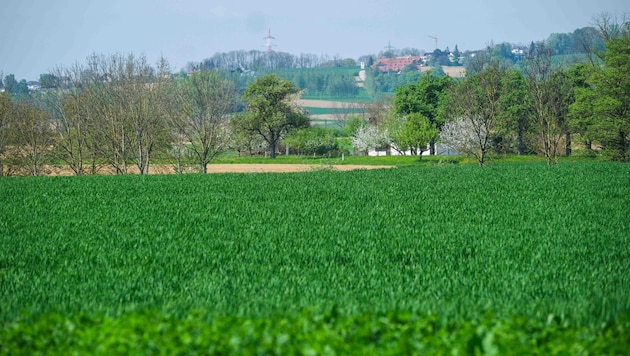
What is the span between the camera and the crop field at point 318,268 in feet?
24.2

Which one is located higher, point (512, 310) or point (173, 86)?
point (173, 86)

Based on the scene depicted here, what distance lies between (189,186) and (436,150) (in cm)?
7532

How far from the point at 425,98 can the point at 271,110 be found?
22.6 meters

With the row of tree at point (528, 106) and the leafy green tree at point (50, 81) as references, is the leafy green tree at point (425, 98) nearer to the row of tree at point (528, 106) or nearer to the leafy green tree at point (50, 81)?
the row of tree at point (528, 106)

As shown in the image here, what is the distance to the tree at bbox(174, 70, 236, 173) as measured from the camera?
2504 inches

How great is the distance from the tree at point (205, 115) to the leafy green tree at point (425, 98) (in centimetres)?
3804

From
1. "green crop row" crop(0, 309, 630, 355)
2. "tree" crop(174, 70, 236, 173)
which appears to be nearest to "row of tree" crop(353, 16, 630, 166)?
"tree" crop(174, 70, 236, 173)

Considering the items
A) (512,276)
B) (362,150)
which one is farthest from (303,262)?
(362,150)

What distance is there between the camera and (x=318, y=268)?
14.0m

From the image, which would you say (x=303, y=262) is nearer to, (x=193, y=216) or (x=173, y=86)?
(x=193, y=216)

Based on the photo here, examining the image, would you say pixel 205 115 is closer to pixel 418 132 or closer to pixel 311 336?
pixel 418 132

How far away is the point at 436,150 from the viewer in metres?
104

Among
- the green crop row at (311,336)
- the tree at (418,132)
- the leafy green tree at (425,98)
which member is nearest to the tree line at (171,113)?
the tree at (418,132)

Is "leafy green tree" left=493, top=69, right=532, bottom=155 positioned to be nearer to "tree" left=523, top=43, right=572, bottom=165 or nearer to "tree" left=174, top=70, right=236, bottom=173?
"tree" left=523, top=43, right=572, bottom=165
